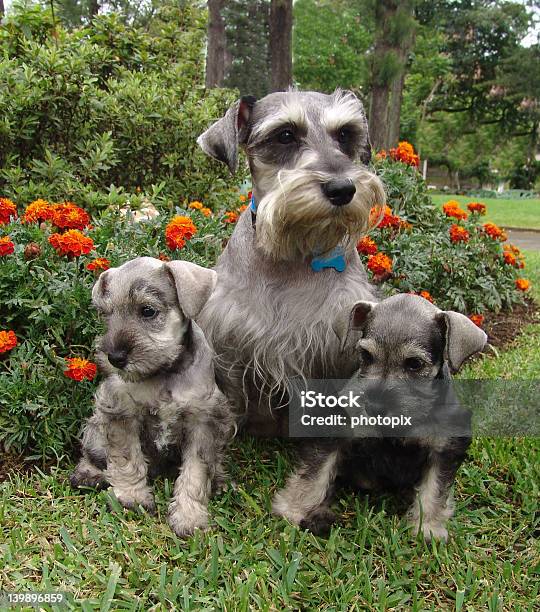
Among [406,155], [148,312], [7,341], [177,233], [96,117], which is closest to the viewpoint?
[148,312]

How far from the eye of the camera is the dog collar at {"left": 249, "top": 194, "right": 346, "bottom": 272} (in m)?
3.61

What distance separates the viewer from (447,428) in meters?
3.21

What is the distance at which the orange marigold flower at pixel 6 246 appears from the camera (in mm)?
4094

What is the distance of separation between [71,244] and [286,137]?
5.46ft

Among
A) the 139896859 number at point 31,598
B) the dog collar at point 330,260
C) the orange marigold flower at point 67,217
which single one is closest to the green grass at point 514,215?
the orange marigold flower at point 67,217

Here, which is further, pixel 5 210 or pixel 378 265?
pixel 378 265

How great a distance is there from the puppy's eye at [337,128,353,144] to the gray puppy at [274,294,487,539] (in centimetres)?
99

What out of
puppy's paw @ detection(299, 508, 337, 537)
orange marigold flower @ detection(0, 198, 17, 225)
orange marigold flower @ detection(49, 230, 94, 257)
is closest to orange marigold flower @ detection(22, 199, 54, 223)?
orange marigold flower @ detection(0, 198, 17, 225)

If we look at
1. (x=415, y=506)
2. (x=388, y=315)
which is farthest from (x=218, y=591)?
(x=388, y=315)

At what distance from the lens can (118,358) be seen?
312cm

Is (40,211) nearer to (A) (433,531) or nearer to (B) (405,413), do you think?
(B) (405,413)

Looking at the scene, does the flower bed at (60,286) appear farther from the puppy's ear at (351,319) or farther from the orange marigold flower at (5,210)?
the puppy's ear at (351,319)

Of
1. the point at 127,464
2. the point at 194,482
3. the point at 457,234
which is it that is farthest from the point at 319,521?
the point at 457,234

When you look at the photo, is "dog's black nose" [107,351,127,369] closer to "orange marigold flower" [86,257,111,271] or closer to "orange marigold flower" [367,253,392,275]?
"orange marigold flower" [86,257,111,271]
